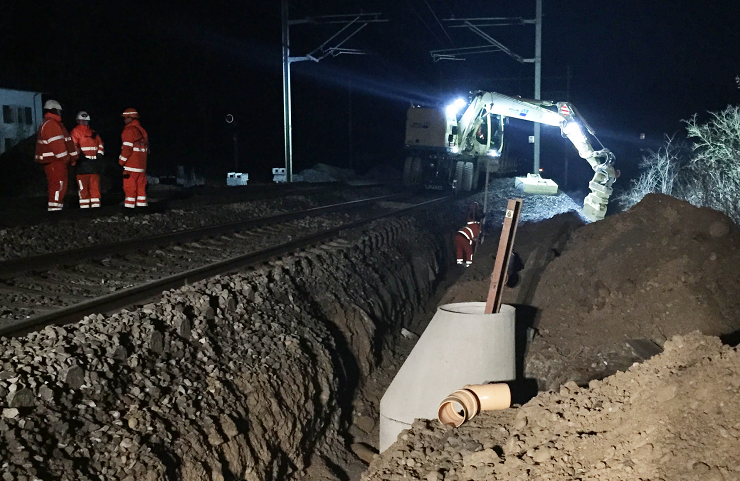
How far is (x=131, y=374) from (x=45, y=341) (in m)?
0.70

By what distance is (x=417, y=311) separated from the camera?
12414 mm

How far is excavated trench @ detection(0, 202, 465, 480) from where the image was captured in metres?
4.49

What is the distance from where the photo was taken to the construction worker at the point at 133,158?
40.1ft

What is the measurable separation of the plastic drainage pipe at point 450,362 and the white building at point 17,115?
27019 mm

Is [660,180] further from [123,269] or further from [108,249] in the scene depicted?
[123,269]

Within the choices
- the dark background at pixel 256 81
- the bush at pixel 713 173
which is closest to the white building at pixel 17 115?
the dark background at pixel 256 81

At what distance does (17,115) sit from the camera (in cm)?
3002

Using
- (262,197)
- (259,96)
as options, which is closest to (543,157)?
(259,96)

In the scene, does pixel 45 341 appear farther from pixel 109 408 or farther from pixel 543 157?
pixel 543 157

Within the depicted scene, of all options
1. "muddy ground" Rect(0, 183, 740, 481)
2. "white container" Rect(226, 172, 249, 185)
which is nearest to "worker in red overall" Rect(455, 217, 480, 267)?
"muddy ground" Rect(0, 183, 740, 481)

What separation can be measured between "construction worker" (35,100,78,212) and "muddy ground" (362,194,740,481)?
684cm

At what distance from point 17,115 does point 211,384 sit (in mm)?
28679

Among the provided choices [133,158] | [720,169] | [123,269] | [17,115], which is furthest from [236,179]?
[123,269]

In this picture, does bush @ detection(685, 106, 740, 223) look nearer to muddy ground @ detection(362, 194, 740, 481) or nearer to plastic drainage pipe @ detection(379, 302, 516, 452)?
muddy ground @ detection(362, 194, 740, 481)
